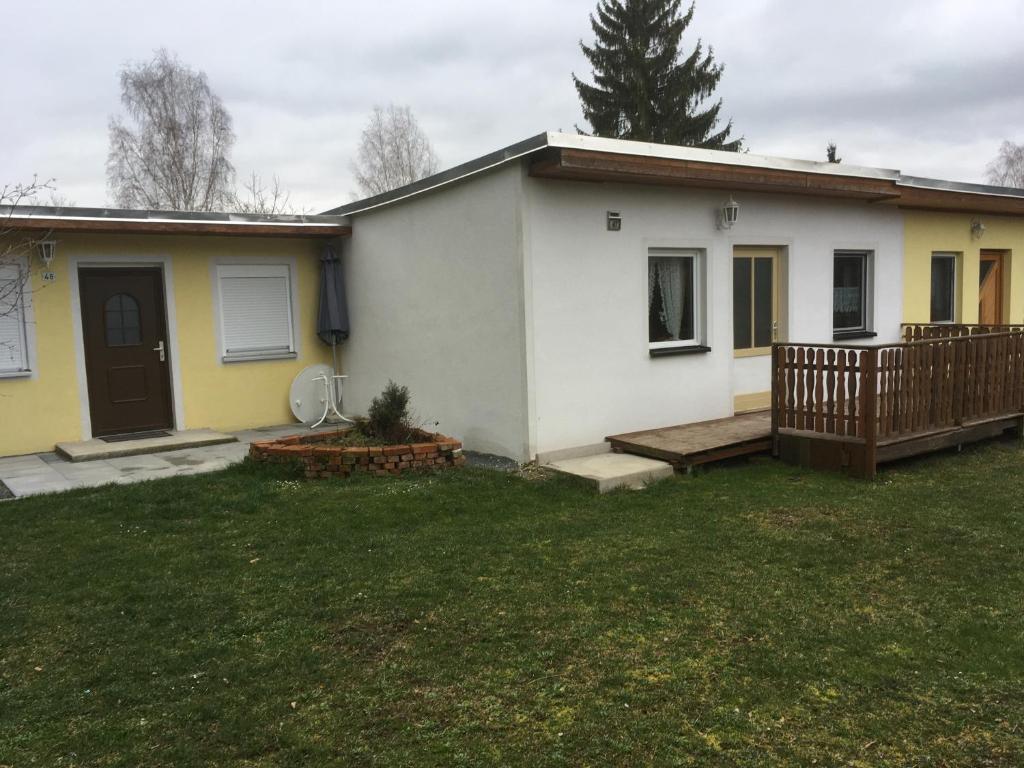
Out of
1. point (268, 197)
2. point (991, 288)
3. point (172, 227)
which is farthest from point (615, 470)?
point (268, 197)

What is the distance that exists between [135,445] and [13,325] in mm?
1929

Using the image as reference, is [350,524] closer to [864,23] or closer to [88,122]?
[864,23]

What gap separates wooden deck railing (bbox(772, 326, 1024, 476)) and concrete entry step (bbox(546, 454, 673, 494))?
1339 millimetres

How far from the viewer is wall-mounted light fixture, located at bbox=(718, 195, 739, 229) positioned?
8.02 m

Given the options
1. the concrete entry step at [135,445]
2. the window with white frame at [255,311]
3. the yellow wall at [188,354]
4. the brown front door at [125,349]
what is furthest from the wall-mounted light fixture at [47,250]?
the concrete entry step at [135,445]

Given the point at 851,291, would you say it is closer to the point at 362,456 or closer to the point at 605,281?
the point at 605,281

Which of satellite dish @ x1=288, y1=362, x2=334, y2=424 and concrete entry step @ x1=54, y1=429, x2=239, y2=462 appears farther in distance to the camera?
satellite dish @ x1=288, y1=362, x2=334, y2=424

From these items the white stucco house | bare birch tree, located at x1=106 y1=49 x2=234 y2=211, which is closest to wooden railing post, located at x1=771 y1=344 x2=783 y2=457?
the white stucco house

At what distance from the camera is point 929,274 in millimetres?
10539

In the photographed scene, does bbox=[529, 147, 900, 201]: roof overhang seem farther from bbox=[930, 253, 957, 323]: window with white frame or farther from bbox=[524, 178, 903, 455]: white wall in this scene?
bbox=[930, 253, 957, 323]: window with white frame

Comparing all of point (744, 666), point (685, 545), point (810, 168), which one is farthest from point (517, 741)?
point (810, 168)

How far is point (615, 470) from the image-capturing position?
6594mm

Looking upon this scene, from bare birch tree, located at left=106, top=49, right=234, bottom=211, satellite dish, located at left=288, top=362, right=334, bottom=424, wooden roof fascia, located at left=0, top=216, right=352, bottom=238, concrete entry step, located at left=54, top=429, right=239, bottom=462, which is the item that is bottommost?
concrete entry step, located at left=54, top=429, right=239, bottom=462

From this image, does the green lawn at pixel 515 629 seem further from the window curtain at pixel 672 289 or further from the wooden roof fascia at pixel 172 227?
the wooden roof fascia at pixel 172 227
